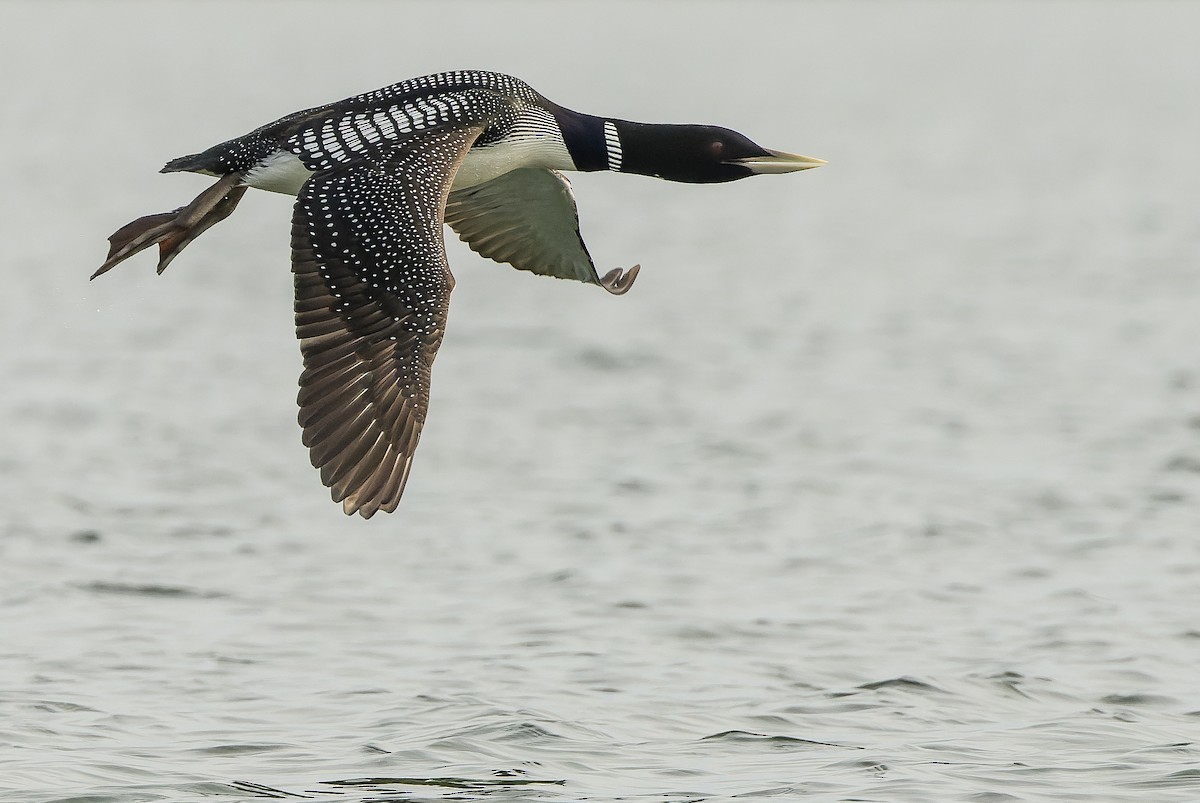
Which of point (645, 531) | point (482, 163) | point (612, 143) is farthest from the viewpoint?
point (645, 531)

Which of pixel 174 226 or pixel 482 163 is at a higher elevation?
pixel 482 163

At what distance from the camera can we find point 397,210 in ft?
25.9

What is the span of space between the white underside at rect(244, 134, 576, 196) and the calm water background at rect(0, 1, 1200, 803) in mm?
2358

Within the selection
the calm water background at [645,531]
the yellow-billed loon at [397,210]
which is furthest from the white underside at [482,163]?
the calm water background at [645,531]

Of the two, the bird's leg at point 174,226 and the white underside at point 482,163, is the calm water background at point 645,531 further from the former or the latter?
the white underside at point 482,163

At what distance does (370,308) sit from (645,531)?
526 cm

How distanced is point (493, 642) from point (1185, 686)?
338 cm

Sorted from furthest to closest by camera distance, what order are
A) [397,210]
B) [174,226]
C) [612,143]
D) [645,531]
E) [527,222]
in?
[645,531], [527,222], [612,143], [174,226], [397,210]

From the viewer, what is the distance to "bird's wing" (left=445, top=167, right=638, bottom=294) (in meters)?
9.13

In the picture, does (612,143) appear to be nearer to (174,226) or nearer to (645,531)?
(174,226)

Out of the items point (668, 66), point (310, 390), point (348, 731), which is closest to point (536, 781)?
point (348, 731)

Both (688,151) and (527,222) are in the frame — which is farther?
(527,222)

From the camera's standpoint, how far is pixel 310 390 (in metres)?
7.48

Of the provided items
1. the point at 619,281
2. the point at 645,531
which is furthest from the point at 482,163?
the point at 645,531
